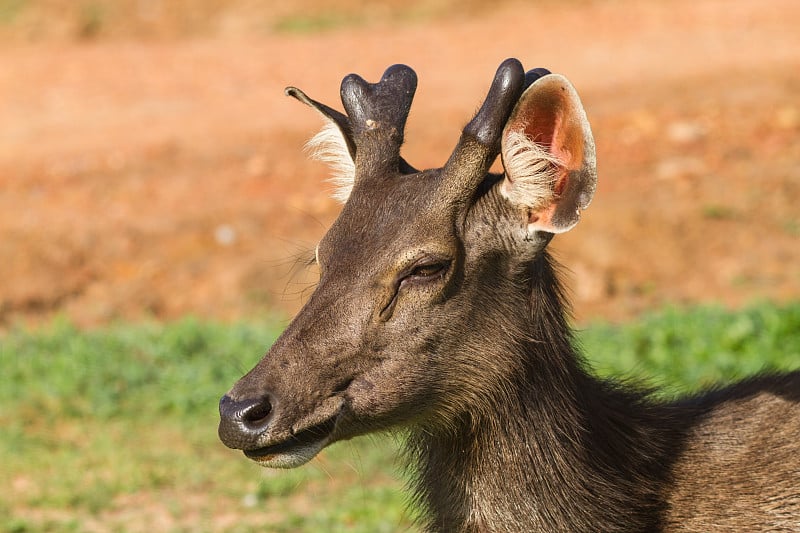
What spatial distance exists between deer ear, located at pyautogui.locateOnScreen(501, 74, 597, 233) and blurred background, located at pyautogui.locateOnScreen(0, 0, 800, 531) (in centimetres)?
99

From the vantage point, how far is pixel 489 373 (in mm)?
4078

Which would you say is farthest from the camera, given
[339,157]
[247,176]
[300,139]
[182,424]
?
[300,139]

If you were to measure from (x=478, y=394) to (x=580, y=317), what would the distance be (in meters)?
6.00

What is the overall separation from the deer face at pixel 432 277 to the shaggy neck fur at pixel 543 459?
12 centimetres

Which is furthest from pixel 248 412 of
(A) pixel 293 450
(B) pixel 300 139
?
(B) pixel 300 139

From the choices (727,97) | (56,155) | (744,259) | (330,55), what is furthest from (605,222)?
(330,55)

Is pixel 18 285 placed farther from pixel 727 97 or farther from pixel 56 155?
pixel 727 97

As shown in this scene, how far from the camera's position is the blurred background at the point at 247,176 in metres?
7.84

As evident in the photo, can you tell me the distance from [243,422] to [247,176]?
10391 mm

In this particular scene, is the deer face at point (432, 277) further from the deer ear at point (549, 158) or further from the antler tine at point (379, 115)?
the antler tine at point (379, 115)

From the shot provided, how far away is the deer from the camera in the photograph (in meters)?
3.91

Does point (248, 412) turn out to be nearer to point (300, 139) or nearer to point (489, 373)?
point (489, 373)

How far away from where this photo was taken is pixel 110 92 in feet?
57.1

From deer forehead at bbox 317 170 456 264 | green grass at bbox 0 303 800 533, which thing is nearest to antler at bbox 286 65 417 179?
deer forehead at bbox 317 170 456 264
